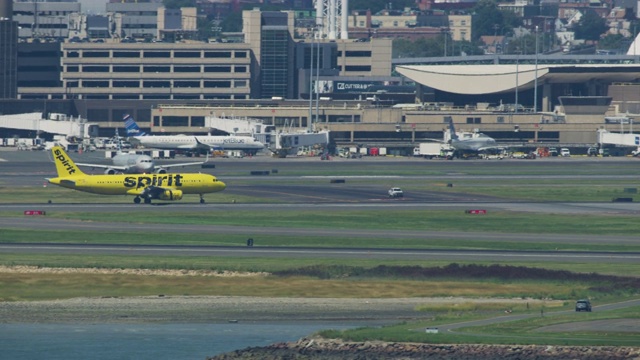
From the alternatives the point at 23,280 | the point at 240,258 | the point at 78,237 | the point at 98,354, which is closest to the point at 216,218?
the point at 78,237

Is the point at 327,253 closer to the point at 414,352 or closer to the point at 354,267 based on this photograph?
the point at 354,267

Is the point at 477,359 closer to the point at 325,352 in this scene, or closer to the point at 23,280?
the point at 325,352

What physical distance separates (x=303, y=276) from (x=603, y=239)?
3346cm

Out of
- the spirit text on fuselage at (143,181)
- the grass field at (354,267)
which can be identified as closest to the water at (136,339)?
the grass field at (354,267)

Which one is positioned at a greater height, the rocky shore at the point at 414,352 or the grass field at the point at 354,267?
the grass field at the point at 354,267

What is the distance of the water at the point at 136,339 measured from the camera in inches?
3378

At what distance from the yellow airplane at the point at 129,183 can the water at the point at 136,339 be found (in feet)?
211

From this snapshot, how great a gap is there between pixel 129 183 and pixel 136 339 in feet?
229

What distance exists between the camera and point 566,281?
105 meters

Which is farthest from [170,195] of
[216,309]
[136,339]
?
[136,339]

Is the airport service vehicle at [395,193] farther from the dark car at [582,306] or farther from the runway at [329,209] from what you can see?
the dark car at [582,306]

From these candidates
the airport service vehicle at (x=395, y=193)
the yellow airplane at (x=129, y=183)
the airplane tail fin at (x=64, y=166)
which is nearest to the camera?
the yellow airplane at (x=129, y=183)

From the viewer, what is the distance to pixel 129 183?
158m

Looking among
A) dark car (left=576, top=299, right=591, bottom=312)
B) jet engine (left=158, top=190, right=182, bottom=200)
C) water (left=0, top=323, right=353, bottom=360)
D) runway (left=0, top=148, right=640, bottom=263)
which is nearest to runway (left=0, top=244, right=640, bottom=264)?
runway (left=0, top=148, right=640, bottom=263)
